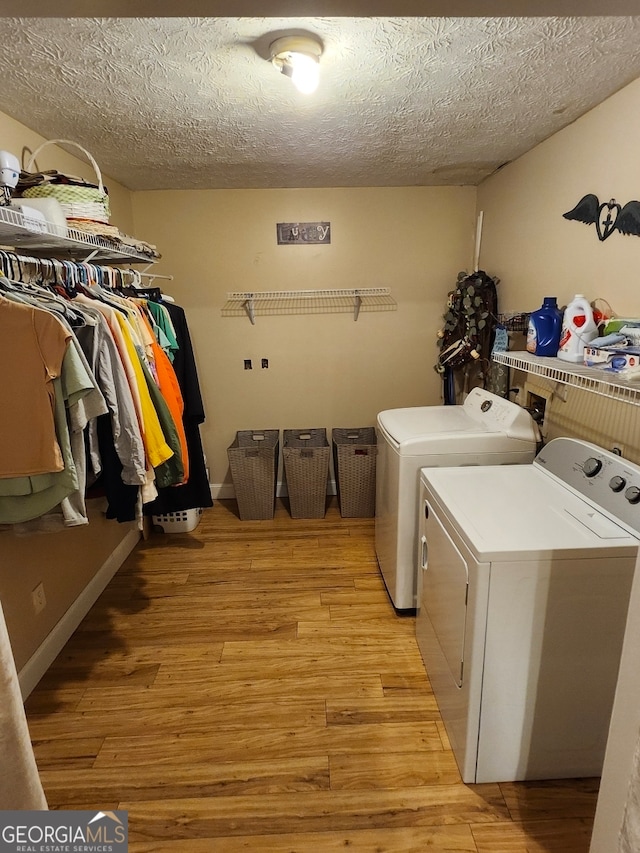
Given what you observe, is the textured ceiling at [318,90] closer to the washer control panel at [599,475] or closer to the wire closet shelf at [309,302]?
the wire closet shelf at [309,302]

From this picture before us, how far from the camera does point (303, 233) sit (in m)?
3.38

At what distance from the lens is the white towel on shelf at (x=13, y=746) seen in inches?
38.2

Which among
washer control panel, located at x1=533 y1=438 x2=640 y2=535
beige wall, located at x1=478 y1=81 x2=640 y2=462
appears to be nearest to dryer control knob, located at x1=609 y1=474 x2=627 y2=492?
washer control panel, located at x1=533 y1=438 x2=640 y2=535

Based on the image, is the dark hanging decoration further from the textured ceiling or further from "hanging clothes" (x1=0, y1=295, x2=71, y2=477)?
"hanging clothes" (x1=0, y1=295, x2=71, y2=477)

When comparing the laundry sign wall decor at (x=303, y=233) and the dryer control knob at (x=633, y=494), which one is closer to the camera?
the dryer control knob at (x=633, y=494)

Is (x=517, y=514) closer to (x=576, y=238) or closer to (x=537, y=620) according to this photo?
(x=537, y=620)

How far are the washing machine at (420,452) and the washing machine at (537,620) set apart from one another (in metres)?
0.48

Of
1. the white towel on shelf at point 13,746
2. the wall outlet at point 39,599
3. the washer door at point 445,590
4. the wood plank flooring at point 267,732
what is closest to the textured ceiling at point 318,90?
the washer door at point 445,590

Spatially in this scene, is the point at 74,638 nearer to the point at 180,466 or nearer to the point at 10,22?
the point at 180,466

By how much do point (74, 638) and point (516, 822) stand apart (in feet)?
6.37

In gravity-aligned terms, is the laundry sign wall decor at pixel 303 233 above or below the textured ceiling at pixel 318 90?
below

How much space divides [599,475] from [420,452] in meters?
0.72

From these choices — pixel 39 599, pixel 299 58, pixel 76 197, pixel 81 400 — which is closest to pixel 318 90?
pixel 299 58

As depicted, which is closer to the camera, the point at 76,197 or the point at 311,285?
the point at 76,197
